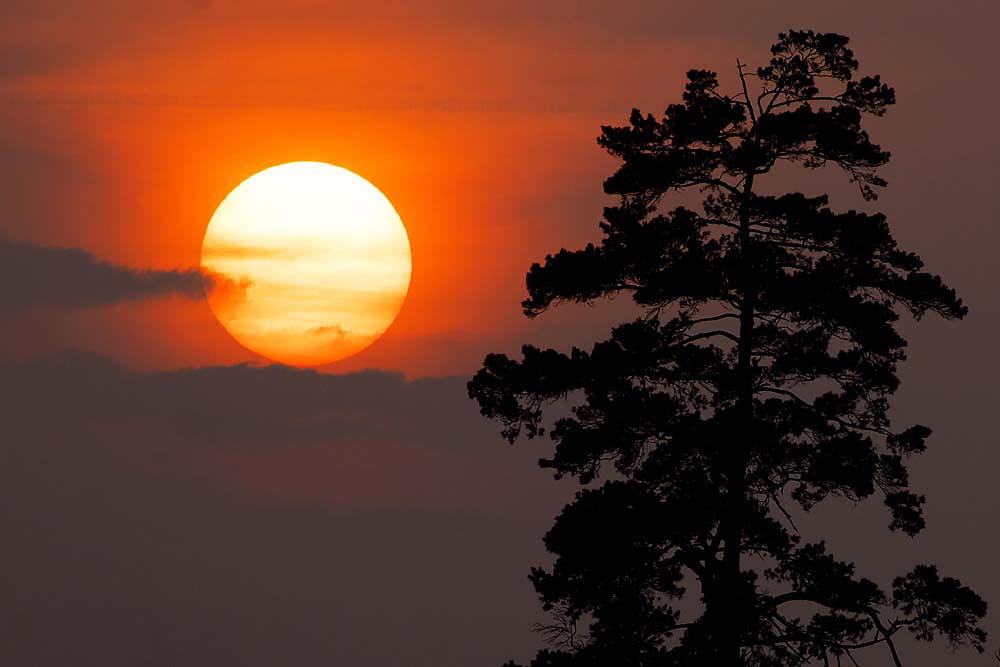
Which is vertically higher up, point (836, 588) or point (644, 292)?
point (644, 292)

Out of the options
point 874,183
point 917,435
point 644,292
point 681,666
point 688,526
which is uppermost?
point 874,183

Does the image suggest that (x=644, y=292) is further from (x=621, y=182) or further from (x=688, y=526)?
(x=688, y=526)

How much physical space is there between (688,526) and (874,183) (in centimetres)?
725

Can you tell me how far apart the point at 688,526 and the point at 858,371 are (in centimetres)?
416

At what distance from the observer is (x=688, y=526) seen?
28719 mm

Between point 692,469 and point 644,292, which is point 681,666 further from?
point 644,292

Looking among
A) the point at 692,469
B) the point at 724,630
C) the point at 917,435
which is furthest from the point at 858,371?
the point at 724,630

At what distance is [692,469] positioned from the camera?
29000 mm

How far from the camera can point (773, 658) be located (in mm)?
A: 29109

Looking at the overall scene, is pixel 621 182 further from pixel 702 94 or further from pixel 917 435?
pixel 917 435

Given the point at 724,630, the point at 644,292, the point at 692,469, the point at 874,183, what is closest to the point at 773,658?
the point at 724,630

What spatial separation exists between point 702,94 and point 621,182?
223 centimetres

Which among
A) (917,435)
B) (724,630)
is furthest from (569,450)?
(917,435)

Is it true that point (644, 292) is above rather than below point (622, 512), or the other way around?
above
